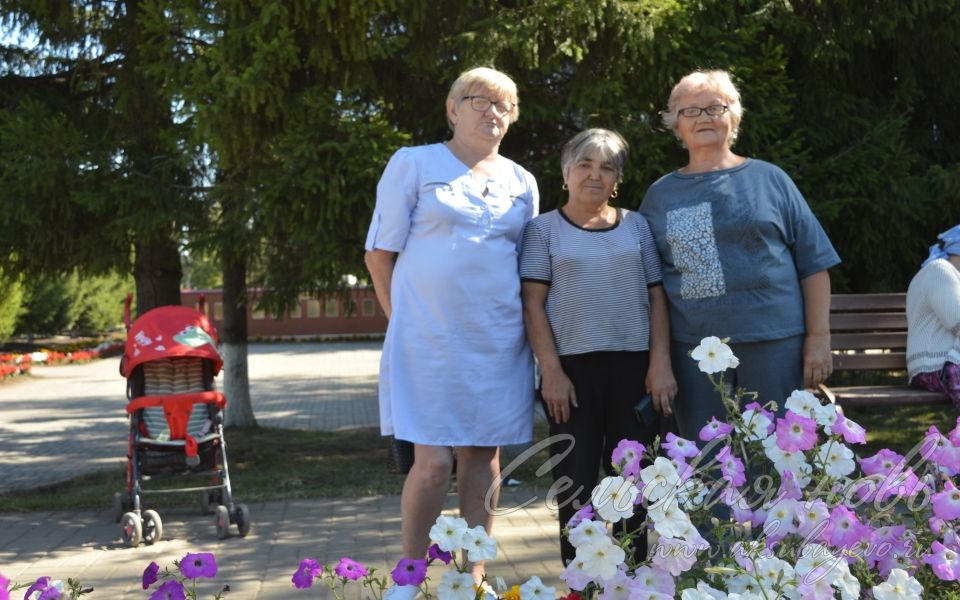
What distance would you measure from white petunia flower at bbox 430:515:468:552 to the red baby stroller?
361 centimetres

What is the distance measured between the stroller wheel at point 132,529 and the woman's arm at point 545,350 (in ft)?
8.80

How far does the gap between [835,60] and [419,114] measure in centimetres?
297

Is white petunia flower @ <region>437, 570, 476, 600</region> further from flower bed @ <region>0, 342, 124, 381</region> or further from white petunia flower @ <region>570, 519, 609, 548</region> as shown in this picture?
flower bed @ <region>0, 342, 124, 381</region>

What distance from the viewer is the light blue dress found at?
3428mm

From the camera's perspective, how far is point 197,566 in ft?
7.48

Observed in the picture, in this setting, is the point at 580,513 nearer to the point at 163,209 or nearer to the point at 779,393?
the point at 779,393

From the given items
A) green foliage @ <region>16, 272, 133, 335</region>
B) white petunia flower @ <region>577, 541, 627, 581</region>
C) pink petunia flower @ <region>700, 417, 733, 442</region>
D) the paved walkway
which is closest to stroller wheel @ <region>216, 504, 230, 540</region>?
the paved walkway

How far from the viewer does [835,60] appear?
291 inches

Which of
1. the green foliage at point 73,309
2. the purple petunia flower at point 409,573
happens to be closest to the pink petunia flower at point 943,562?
the purple petunia flower at point 409,573

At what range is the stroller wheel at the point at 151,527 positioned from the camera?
17.5 feet

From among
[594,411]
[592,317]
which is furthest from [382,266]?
[594,411]

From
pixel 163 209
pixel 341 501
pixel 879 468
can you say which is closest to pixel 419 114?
pixel 163 209

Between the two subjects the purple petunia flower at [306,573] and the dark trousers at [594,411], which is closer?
the purple petunia flower at [306,573]

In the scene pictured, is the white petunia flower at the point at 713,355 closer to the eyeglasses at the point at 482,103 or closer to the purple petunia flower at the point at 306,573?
the purple petunia flower at the point at 306,573
